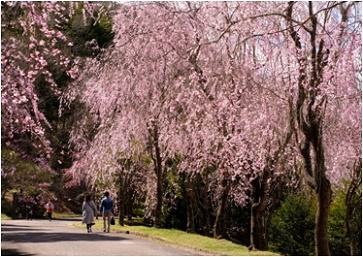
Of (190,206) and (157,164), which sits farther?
(190,206)

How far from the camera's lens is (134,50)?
2259cm

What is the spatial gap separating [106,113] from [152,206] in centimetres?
589

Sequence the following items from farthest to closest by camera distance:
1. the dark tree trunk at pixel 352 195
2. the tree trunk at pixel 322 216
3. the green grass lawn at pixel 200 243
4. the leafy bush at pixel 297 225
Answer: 1. the leafy bush at pixel 297 225
2. the dark tree trunk at pixel 352 195
3. the green grass lawn at pixel 200 243
4. the tree trunk at pixel 322 216

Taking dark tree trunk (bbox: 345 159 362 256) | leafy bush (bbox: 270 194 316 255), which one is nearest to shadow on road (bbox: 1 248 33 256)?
dark tree trunk (bbox: 345 159 362 256)

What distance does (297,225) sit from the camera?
24766 millimetres

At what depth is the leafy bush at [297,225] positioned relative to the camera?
24422 mm

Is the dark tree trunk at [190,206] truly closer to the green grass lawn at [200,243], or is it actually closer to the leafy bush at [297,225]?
the green grass lawn at [200,243]

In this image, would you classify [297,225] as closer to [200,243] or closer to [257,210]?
[257,210]

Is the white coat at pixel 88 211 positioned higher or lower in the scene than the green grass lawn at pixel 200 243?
higher

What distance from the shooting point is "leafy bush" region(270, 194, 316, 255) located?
80.1 ft

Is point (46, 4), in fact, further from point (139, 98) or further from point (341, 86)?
point (139, 98)

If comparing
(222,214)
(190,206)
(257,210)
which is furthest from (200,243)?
(190,206)

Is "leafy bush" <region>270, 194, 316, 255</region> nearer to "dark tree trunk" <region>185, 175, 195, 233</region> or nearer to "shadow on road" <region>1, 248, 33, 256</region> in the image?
"dark tree trunk" <region>185, 175, 195, 233</region>

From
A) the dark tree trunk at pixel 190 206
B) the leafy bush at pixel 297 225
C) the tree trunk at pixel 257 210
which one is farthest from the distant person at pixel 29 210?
the tree trunk at pixel 257 210
